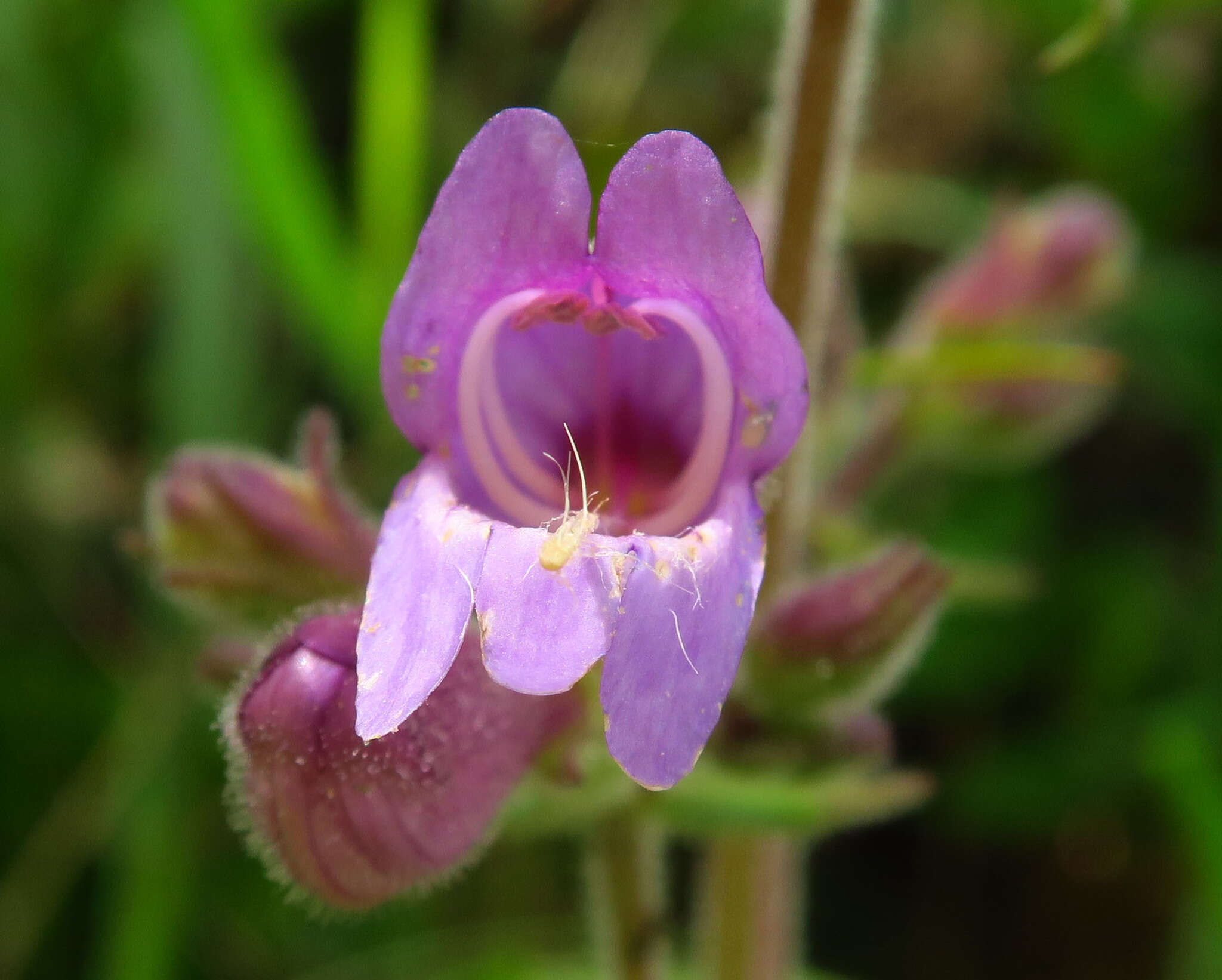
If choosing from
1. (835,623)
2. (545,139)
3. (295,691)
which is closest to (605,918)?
(835,623)

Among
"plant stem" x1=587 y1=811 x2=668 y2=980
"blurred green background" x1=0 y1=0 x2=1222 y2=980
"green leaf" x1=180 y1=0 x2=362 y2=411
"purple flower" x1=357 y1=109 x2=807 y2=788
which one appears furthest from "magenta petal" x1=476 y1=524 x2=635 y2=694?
"green leaf" x1=180 y1=0 x2=362 y2=411

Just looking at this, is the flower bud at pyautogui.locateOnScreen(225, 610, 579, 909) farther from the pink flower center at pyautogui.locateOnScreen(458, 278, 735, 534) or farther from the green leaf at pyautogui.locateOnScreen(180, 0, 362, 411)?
the green leaf at pyautogui.locateOnScreen(180, 0, 362, 411)

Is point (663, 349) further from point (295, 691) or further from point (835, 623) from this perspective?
point (295, 691)

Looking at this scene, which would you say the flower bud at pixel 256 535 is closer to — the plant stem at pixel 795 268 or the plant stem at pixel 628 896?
the plant stem at pixel 628 896

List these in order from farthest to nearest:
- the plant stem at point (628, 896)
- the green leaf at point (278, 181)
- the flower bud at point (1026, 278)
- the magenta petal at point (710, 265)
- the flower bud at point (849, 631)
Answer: the green leaf at point (278, 181) → the flower bud at point (1026, 278) → the plant stem at point (628, 896) → the flower bud at point (849, 631) → the magenta petal at point (710, 265)

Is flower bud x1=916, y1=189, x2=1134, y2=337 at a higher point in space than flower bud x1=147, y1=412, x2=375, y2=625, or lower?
higher

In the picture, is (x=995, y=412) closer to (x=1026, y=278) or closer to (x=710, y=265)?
(x=1026, y=278)

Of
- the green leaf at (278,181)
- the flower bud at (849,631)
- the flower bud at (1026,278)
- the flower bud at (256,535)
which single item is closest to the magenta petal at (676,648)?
Answer: the flower bud at (849,631)
